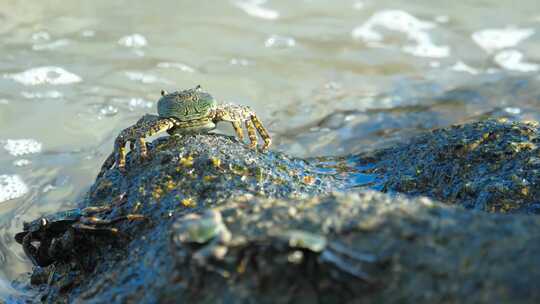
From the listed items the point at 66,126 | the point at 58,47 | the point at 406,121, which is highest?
the point at 58,47

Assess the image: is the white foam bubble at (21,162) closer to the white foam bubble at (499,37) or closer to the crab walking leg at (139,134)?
the crab walking leg at (139,134)

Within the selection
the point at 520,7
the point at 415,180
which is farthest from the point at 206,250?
the point at 520,7

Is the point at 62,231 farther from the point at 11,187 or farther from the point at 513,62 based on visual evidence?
the point at 513,62

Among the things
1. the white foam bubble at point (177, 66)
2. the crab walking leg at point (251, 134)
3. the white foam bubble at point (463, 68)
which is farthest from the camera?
the white foam bubble at point (463, 68)

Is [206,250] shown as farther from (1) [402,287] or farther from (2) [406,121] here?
(2) [406,121]

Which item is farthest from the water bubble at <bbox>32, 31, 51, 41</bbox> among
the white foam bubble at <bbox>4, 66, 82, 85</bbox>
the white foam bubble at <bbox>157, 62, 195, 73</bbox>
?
the white foam bubble at <bbox>157, 62, 195, 73</bbox>

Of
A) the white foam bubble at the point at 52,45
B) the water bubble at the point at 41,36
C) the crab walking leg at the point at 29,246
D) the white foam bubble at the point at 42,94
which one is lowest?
the white foam bubble at the point at 42,94

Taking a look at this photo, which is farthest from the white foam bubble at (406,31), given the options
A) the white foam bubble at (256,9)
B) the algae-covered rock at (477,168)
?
the algae-covered rock at (477,168)
